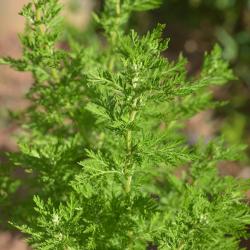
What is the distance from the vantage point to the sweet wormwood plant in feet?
4.83

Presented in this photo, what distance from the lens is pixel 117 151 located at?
1905 millimetres

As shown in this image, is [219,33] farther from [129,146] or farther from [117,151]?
[129,146]

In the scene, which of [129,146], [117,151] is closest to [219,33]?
[117,151]

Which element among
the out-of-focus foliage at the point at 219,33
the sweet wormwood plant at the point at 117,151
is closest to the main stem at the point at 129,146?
the sweet wormwood plant at the point at 117,151

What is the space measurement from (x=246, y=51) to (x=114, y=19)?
10.6ft

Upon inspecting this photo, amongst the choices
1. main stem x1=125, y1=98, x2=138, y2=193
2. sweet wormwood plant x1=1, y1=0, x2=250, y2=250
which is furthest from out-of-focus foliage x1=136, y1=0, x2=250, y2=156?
main stem x1=125, y1=98, x2=138, y2=193

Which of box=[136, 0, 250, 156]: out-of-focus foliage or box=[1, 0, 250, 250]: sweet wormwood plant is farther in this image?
box=[136, 0, 250, 156]: out-of-focus foliage

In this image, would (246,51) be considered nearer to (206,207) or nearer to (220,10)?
(220,10)

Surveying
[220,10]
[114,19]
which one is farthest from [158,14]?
[114,19]

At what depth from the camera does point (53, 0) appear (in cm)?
167

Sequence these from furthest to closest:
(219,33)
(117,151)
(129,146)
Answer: (219,33) < (117,151) < (129,146)

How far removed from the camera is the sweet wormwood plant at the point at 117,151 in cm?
147

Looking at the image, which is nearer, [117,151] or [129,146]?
[129,146]

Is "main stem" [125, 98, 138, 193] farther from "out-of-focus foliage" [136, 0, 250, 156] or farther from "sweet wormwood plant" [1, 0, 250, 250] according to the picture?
"out-of-focus foliage" [136, 0, 250, 156]
